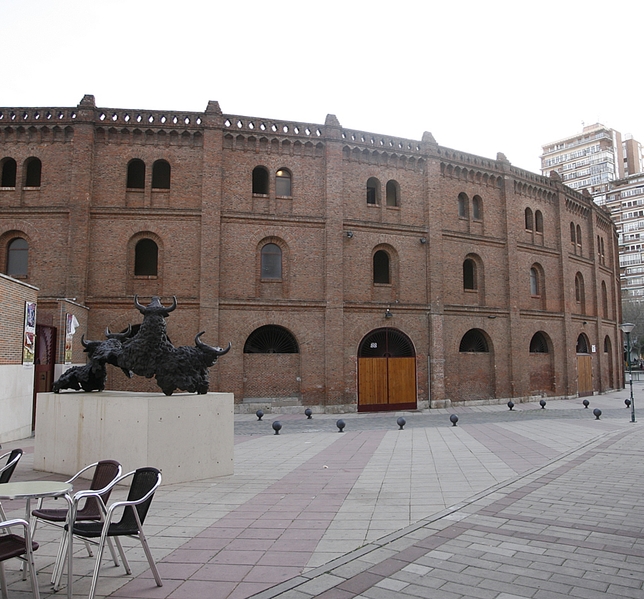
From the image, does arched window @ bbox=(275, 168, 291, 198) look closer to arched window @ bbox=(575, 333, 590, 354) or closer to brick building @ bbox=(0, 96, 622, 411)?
brick building @ bbox=(0, 96, 622, 411)

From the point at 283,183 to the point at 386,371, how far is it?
32.1 ft

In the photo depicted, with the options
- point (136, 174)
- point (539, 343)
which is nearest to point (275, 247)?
point (136, 174)

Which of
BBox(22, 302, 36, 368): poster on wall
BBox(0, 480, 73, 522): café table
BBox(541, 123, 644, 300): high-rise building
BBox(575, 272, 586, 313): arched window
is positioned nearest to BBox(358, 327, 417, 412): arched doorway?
BBox(22, 302, 36, 368): poster on wall

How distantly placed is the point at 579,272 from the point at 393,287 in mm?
15553

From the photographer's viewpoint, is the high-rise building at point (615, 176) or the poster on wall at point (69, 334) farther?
the high-rise building at point (615, 176)

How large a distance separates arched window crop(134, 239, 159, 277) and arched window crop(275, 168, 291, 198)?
5921 millimetres

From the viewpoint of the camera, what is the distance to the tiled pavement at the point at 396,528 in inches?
192

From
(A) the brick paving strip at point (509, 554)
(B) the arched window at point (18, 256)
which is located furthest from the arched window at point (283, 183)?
(A) the brick paving strip at point (509, 554)

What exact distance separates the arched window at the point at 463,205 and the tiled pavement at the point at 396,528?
16.7m

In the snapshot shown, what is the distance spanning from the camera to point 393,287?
2542cm

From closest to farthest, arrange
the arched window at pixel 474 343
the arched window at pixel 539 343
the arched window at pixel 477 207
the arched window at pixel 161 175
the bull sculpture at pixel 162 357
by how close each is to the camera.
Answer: the bull sculpture at pixel 162 357
the arched window at pixel 161 175
the arched window at pixel 474 343
the arched window at pixel 477 207
the arched window at pixel 539 343

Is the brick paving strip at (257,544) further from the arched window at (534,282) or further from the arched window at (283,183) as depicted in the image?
the arched window at (534,282)

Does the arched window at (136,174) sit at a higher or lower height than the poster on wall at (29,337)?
higher

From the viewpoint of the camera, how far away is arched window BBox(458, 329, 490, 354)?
27250 millimetres
